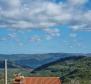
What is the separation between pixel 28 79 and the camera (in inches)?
1895

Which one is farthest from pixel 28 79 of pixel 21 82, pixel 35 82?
pixel 21 82

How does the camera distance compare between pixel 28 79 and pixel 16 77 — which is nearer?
pixel 16 77

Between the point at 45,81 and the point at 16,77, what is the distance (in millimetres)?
6881

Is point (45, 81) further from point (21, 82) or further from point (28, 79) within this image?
point (21, 82)

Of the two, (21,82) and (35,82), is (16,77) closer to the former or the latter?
(21,82)

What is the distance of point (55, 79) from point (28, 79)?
389cm

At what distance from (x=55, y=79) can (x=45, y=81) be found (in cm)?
184

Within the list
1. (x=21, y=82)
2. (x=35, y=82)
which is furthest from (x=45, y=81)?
(x=21, y=82)

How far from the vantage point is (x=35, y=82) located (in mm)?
48125

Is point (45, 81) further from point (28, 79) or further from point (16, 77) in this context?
point (16, 77)

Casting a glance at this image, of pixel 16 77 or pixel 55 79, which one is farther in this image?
pixel 55 79

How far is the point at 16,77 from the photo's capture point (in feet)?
143

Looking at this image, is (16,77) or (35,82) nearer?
(16,77)

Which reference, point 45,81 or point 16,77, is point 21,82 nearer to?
point 16,77
